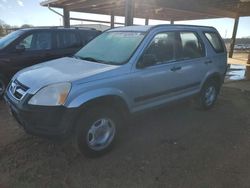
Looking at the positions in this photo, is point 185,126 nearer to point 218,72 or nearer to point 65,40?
point 218,72

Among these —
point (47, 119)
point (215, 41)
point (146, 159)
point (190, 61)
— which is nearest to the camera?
point (47, 119)

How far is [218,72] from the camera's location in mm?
5309

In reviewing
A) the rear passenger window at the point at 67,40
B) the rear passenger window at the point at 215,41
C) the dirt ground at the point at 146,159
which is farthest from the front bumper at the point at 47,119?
the rear passenger window at the point at 67,40

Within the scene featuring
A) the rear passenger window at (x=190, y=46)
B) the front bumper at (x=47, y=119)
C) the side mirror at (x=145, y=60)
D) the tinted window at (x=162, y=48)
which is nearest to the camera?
the front bumper at (x=47, y=119)

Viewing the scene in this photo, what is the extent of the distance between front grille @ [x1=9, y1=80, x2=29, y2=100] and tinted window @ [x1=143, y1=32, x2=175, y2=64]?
1.81m

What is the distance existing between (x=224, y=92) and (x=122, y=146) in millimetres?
4629

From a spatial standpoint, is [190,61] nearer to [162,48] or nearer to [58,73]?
[162,48]

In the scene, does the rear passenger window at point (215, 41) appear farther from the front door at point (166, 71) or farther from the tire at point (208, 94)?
the tire at point (208, 94)

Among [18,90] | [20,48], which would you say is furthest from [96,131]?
[20,48]

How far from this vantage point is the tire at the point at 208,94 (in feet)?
16.9

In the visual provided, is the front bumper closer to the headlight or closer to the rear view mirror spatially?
the headlight

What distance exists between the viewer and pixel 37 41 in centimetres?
626

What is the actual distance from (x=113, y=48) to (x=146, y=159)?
181 centimetres

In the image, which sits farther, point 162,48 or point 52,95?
point 162,48
